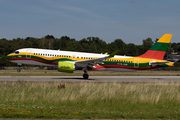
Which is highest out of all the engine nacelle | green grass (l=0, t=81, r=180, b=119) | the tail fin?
the tail fin

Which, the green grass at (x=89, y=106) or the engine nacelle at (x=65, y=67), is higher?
the engine nacelle at (x=65, y=67)

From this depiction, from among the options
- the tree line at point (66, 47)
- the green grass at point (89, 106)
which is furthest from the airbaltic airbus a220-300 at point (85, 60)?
the tree line at point (66, 47)

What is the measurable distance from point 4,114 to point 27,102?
332 cm

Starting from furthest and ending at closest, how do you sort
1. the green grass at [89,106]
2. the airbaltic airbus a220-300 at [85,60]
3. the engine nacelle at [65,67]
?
the airbaltic airbus a220-300 at [85,60] < the engine nacelle at [65,67] < the green grass at [89,106]

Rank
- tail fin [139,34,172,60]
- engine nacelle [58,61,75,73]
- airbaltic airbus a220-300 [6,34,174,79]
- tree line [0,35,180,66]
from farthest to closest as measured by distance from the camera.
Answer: tree line [0,35,180,66] → tail fin [139,34,172,60] → airbaltic airbus a220-300 [6,34,174,79] → engine nacelle [58,61,75,73]

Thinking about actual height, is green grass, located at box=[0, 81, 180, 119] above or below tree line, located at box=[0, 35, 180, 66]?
below

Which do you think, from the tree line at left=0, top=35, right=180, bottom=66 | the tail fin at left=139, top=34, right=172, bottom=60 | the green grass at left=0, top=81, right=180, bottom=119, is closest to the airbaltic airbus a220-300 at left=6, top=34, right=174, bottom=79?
the tail fin at left=139, top=34, right=172, bottom=60

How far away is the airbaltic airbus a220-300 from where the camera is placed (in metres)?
30.0

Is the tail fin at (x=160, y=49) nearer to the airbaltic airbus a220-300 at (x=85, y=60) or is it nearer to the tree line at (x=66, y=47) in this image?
the airbaltic airbus a220-300 at (x=85, y=60)

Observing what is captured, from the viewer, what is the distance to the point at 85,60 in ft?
97.2

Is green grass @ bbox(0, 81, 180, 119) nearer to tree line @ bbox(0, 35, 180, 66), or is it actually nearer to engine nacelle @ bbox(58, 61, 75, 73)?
engine nacelle @ bbox(58, 61, 75, 73)

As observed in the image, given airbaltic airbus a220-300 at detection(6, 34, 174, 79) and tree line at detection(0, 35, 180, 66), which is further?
tree line at detection(0, 35, 180, 66)

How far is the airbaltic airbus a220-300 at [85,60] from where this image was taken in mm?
30016

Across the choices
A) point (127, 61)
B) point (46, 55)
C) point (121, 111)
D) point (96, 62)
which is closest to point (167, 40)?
point (127, 61)
